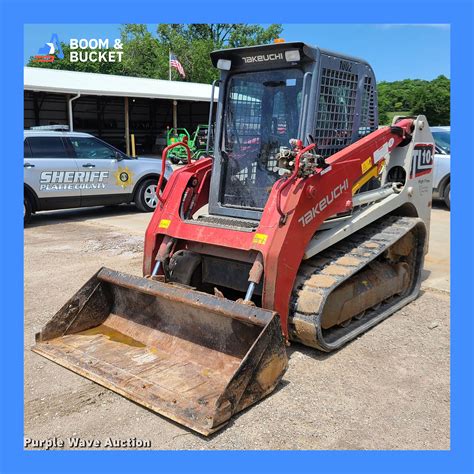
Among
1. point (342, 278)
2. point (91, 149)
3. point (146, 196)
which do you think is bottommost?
point (342, 278)

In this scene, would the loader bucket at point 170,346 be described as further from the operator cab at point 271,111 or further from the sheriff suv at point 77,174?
the sheriff suv at point 77,174

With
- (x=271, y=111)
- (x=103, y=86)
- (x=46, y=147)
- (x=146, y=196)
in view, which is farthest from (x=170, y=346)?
(x=103, y=86)

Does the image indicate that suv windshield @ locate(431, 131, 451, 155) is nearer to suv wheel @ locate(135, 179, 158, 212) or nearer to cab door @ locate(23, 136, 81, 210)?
suv wheel @ locate(135, 179, 158, 212)

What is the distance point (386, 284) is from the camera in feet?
18.0

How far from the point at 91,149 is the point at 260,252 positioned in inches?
304

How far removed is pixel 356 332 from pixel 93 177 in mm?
7681

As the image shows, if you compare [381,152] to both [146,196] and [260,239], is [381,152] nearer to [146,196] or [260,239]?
[260,239]

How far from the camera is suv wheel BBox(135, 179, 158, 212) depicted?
11914 millimetres

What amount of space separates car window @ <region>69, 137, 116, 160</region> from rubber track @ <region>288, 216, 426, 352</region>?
7.10 metres

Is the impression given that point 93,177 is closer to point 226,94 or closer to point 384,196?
point 226,94

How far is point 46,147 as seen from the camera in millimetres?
10641

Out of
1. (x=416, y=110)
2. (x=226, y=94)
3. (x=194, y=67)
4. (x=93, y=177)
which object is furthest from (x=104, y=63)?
(x=226, y=94)

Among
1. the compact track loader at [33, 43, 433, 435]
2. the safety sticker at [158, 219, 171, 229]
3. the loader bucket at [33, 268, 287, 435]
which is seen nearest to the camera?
the loader bucket at [33, 268, 287, 435]

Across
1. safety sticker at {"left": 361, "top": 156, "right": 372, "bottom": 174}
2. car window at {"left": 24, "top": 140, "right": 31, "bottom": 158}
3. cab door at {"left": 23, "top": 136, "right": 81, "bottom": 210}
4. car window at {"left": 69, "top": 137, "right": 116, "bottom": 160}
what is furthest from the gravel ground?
car window at {"left": 69, "top": 137, "right": 116, "bottom": 160}
